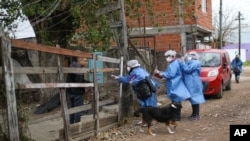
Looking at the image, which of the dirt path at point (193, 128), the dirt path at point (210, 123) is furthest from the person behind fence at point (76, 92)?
the dirt path at point (210, 123)

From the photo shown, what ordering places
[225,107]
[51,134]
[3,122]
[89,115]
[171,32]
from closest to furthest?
[3,122] → [51,134] → [89,115] → [225,107] → [171,32]

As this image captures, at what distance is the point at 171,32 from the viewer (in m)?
19.5

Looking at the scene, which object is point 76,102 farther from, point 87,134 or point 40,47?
point 40,47

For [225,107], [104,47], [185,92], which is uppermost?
[104,47]

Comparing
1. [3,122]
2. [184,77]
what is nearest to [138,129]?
[184,77]

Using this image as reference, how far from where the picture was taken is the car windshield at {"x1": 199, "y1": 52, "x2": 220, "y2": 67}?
14581 millimetres

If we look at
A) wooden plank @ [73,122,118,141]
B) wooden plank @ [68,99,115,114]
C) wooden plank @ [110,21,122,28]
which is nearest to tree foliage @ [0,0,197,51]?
wooden plank @ [110,21,122,28]

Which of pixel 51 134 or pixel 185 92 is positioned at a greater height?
pixel 185 92

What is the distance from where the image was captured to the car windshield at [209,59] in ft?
47.8

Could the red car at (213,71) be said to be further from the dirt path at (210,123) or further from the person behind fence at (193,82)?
the person behind fence at (193,82)

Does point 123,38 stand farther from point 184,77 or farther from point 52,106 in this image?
point 52,106

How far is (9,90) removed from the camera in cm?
610

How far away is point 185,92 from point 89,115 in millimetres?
2327

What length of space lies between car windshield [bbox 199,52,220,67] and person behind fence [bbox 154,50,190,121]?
512cm
